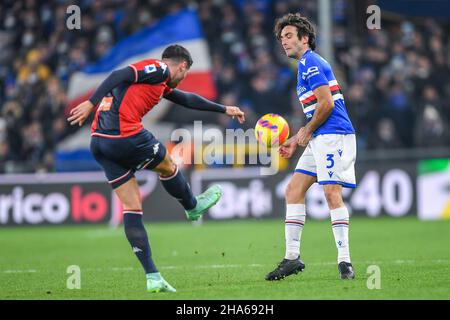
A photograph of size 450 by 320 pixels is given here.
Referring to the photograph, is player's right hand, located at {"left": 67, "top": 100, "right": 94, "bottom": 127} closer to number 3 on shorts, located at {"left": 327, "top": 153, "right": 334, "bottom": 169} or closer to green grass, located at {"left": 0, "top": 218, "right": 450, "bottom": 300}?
green grass, located at {"left": 0, "top": 218, "right": 450, "bottom": 300}

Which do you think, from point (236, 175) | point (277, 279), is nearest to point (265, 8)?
point (236, 175)

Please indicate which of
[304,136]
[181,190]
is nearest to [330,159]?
[304,136]

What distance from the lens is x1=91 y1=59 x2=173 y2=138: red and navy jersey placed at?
8.09m

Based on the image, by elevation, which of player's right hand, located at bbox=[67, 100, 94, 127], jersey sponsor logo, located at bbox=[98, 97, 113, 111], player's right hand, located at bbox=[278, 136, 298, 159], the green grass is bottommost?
the green grass

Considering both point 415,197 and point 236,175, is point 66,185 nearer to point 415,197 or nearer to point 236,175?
point 236,175

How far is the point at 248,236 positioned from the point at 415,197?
4.95 metres

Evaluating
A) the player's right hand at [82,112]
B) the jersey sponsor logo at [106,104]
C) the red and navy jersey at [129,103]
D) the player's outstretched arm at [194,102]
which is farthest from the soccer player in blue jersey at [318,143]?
the player's right hand at [82,112]

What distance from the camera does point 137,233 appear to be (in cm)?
805

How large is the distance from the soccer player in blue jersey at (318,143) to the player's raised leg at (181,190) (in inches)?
34.1

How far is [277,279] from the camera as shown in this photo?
8.73 meters

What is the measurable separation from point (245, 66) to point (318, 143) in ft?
44.9

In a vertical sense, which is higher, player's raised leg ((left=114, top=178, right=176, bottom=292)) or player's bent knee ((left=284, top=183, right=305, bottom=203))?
player's bent knee ((left=284, top=183, right=305, bottom=203))

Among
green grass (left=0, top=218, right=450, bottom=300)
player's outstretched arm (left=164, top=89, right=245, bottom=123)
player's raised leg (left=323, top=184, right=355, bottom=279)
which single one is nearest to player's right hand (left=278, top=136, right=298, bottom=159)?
player's raised leg (left=323, top=184, right=355, bottom=279)

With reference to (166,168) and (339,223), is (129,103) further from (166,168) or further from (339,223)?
(339,223)
